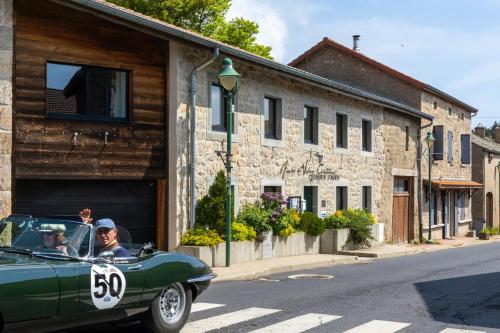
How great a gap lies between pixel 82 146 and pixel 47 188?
1.11 m

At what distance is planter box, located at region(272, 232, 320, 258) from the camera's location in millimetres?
17422

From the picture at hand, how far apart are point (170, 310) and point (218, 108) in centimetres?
972

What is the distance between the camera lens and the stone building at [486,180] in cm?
3766

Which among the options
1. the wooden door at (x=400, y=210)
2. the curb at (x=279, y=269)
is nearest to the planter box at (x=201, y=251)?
the curb at (x=279, y=269)

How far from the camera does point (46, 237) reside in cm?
636

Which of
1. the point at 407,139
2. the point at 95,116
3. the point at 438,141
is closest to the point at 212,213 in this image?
the point at 95,116

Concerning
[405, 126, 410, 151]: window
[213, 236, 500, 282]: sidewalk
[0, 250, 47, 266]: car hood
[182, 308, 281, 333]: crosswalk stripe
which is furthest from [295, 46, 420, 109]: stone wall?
[0, 250, 47, 266]: car hood

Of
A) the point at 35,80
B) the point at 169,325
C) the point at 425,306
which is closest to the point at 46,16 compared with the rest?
the point at 35,80

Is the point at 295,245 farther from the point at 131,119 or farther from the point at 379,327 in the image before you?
the point at 379,327

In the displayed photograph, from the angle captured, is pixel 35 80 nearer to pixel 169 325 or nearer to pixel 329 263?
pixel 169 325

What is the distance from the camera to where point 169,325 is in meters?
7.16

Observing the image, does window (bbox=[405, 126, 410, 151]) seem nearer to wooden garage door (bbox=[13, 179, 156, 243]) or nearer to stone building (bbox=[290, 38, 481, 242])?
stone building (bbox=[290, 38, 481, 242])

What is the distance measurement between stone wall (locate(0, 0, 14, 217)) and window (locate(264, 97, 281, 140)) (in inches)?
322

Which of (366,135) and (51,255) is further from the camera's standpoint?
(366,135)
